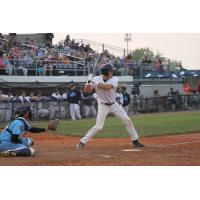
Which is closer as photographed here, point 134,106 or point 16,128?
point 16,128

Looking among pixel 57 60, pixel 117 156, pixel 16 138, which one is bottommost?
pixel 117 156

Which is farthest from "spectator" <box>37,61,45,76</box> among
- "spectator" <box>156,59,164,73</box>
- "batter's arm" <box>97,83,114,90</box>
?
"batter's arm" <box>97,83,114,90</box>

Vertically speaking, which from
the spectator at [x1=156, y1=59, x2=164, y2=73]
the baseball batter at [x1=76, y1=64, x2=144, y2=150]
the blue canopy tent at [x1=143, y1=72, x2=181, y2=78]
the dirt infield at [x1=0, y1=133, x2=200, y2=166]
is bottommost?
the dirt infield at [x1=0, y1=133, x2=200, y2=166]

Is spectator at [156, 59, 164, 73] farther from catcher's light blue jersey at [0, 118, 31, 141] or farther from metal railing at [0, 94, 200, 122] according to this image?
catcher's light blue jersey at [0, 118, 31, 141]

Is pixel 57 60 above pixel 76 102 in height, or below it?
above

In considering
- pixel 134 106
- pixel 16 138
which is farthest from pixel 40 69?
pixel 16 138

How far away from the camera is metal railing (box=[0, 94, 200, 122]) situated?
26234 millimetres

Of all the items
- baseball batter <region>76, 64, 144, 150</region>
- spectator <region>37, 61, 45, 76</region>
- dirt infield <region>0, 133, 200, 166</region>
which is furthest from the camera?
spectator <region>37, 61, 45, 76</region>

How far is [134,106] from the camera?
3228 cm

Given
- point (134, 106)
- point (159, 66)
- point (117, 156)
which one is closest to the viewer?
point (117, 156)

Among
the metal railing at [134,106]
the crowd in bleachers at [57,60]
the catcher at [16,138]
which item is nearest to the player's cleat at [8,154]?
the catcher at [16,138]

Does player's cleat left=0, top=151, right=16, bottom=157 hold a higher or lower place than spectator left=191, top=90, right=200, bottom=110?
lower

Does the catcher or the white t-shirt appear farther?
the white t-shirt

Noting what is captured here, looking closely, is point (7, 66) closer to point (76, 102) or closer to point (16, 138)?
point (76, 102)
